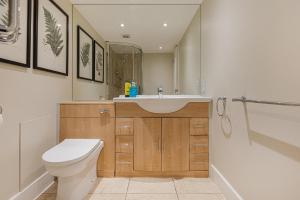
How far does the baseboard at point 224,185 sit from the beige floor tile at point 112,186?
933 millimetres

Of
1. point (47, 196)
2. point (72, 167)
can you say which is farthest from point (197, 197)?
point (47, 196)

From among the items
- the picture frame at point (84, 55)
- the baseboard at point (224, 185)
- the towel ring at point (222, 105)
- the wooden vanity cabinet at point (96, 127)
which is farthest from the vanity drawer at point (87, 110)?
the baseboard at point (224, 185)

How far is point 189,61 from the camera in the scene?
2908 millimetres

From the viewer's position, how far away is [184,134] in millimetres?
2461

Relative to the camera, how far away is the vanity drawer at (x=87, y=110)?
2453 millimetres

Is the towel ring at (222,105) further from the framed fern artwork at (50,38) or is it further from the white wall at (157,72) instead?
the framed fern artwork at (50,38)

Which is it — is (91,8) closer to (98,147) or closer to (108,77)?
(108,77)

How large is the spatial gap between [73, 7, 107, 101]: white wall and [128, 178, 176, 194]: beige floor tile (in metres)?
1.15

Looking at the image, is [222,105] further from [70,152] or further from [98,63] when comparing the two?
[98,63]

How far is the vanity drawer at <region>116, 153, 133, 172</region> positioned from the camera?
96.4 inches

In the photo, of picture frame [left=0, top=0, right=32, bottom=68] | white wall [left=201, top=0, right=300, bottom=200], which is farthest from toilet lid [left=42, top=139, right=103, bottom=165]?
white wall [left=201, top=0, right=300, bottom=200]

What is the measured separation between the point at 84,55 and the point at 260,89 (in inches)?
89.4

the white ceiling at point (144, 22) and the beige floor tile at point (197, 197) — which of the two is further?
the white ceiling at point (144, 22)

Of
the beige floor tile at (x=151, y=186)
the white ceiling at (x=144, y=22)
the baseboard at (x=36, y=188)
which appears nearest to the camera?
the baseboard at (x=36, y=188)
